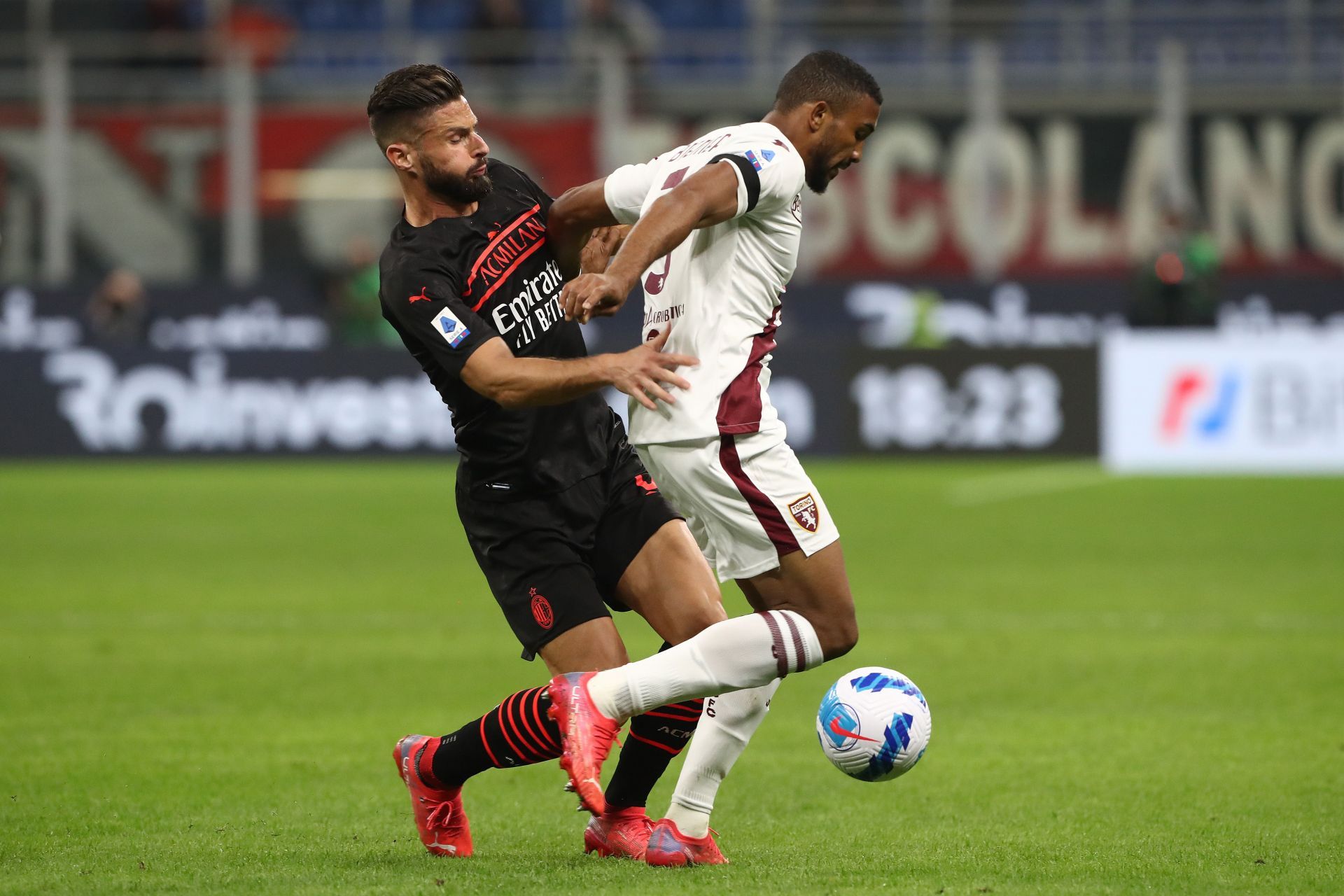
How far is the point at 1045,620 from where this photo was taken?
10.1m

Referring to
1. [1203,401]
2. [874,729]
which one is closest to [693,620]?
[874,729]

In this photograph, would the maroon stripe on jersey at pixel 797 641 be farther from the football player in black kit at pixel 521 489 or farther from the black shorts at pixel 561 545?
the black shorts at pixel 561 545

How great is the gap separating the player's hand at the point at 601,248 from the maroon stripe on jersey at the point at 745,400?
637mm

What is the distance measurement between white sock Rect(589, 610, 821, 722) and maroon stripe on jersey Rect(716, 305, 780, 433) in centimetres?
51

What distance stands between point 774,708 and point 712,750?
294cm

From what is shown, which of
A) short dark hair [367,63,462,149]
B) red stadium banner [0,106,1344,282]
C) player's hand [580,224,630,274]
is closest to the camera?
short dark hair [367,63,462,149]

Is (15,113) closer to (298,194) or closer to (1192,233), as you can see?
(298,194)

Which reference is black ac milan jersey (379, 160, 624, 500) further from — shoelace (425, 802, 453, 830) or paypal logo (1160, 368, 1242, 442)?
paypal logo (1160, 368, 1242, 442)

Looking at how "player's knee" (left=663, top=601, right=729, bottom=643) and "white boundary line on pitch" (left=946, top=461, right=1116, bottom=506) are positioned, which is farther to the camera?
"white boundary line on pitch" (left=946, top=461, right=1116, bottom=506)

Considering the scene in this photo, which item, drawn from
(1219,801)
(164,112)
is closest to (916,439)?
(164,112)

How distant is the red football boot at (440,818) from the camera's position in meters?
5.06

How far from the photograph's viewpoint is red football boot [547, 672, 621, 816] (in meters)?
4.39

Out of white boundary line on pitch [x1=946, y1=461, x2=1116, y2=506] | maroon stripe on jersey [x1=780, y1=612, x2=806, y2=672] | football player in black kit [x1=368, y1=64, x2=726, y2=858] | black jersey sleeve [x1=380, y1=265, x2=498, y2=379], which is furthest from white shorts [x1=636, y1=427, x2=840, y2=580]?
white boundary line on pitch [x1=946, y1=461, x2=1116, y2=506]

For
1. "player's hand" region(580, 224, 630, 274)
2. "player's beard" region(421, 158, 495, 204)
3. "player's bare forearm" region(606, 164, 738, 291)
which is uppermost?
"player's beard" region(421, 158, 495, 204)
